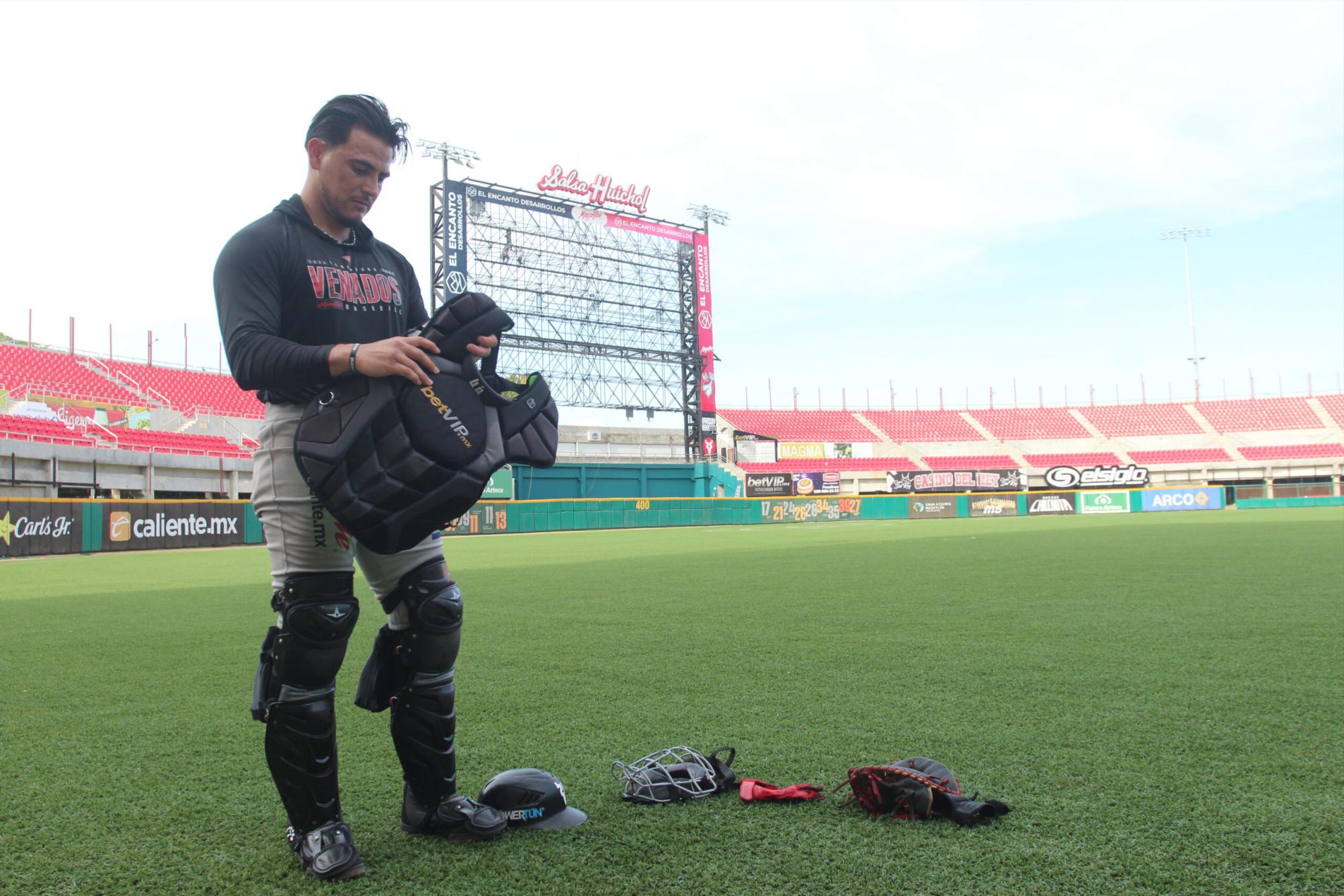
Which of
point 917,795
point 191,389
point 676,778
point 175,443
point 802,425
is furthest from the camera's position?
point 802,425

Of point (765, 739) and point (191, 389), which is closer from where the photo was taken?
point (765, 739)

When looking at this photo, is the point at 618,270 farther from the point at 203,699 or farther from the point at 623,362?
the point at 203,699

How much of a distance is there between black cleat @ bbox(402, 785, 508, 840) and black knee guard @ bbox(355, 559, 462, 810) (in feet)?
0.08

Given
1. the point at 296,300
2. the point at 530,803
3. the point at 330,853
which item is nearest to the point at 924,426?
the point at 530,803

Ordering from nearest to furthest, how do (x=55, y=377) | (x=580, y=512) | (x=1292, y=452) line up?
(x=55, y=377) < (x=580, y=512) < (x=1292, y=452)

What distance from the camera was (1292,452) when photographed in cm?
4959

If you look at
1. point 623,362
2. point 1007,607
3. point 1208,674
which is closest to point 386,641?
point 1208,674

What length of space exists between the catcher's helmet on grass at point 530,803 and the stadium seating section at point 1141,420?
59032 millimetres

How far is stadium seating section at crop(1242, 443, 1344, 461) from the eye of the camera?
1922 inches

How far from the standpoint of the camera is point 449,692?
2322 millimetres

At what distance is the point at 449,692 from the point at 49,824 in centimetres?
110

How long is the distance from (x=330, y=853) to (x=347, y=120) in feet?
5.81

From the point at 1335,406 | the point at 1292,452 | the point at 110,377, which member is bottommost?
the point at 1292,452

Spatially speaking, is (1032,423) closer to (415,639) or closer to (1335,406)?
(1335,406)
